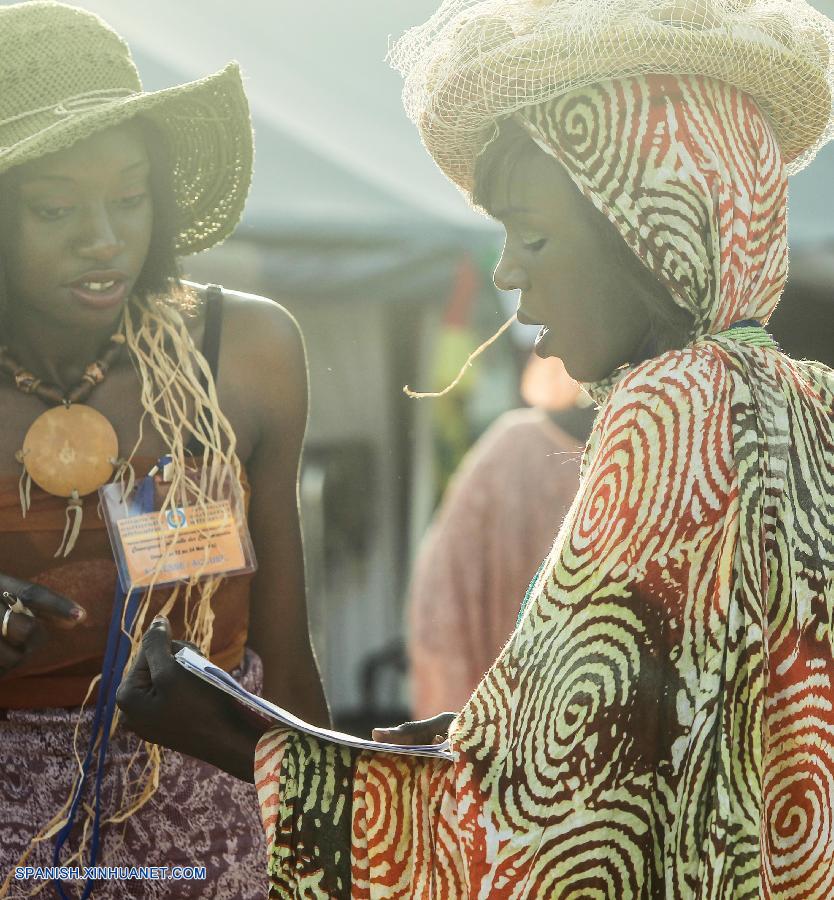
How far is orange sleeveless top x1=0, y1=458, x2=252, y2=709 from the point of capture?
Answer: 2203 mm

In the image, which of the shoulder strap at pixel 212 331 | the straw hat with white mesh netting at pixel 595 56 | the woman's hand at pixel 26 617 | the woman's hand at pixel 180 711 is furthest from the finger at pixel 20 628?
the straw hat with white mesh netting at pixel 595 56

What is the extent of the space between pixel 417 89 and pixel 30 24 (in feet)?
2.34

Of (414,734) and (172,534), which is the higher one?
(172,534)

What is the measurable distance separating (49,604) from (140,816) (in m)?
0.48

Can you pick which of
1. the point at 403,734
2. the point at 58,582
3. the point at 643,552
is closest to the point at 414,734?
the point at 403,734

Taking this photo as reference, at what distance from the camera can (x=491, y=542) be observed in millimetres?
4617

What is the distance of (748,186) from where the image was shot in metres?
1.70

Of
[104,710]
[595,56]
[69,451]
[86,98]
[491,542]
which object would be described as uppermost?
[595,56]

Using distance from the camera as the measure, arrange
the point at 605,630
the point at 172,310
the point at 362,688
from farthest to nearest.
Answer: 1. the point at 362,688
2. the point at 172,310
3. the point at 605,630

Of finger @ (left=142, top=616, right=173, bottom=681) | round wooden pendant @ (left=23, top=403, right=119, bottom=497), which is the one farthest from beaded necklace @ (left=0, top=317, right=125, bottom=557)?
finger @ (left=142, top=616, right=173, bottom=681)

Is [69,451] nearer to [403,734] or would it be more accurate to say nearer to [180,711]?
[180,711]

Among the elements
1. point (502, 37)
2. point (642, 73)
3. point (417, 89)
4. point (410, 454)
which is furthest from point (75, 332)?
point (410, 454)

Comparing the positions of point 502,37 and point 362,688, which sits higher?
point 502,37

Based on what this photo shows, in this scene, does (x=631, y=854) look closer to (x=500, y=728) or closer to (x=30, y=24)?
(x=500, y=728)
